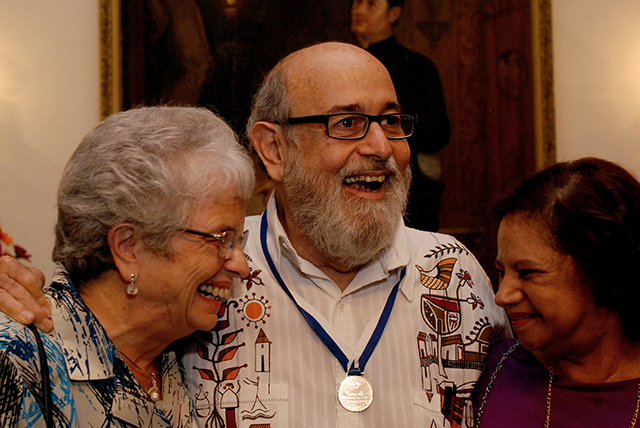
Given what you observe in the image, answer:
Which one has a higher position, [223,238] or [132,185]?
[132,185]

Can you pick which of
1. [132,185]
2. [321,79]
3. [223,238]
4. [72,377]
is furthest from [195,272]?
[321,79]

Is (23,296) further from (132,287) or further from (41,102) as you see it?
(41,102)

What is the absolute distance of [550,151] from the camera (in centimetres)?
382

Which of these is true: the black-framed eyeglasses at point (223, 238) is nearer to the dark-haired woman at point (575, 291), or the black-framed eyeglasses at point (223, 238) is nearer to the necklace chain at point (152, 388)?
the necklace chain at point (152, 388)

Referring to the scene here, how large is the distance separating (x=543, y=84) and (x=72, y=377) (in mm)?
3413

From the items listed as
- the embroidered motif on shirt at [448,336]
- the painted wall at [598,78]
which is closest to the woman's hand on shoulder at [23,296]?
the embroidered motif on shirt at [448,336]

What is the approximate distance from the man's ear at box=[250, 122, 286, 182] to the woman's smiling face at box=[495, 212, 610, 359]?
95cm

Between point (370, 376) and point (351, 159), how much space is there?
0.79m

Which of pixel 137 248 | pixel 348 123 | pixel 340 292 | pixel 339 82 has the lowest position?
pixel 340 292

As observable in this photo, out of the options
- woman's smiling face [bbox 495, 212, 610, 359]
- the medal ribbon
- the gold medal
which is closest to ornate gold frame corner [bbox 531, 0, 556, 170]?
the medal ribbon

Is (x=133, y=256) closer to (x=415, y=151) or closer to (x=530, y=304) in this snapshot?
(x=530, y=304)

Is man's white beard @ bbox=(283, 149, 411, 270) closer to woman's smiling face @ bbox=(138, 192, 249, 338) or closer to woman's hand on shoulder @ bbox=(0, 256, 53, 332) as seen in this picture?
woman's smiling face @ bbox=(138, 192, 249, 338)

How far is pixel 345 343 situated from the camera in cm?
208

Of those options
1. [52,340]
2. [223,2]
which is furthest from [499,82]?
[52,340]
